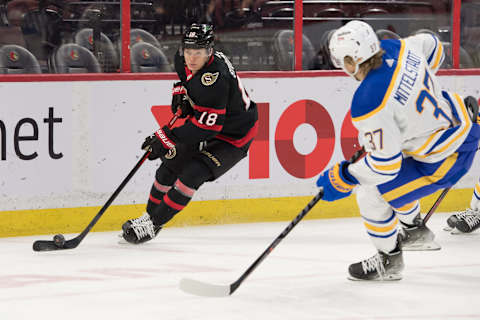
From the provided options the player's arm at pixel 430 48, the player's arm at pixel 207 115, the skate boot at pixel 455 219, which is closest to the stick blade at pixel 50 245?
the player's arm at pixel 207 115

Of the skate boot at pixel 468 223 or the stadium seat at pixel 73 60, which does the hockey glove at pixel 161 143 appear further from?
the skate boot at pixel 468 223

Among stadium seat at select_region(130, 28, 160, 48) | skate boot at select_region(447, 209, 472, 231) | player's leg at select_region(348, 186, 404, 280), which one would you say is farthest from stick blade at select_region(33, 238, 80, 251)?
skate boot at select_region(447, 209, 472, 231)

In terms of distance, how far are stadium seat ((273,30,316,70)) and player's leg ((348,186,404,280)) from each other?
75.6 inches

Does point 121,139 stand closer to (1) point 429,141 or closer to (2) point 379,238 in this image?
(2) point 379,238

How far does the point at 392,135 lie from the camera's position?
12.2ft

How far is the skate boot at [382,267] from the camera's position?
4.14 meters

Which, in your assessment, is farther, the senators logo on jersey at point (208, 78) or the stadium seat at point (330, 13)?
the stadium seat at point (330, 13)

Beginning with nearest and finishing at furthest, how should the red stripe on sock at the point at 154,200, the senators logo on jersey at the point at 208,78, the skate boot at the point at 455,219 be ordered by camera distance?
the senators logo on jersey at the point at 208,78 < the red stripe on sock at the point at 154,200 < the skate boot at the point at 455,219

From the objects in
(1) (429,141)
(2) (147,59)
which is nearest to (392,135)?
(1) (429,141)

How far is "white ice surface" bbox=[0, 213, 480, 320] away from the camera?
12.0ft

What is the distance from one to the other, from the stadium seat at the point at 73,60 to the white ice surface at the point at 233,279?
931 mm

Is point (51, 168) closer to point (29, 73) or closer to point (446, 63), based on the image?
point (29, 73)

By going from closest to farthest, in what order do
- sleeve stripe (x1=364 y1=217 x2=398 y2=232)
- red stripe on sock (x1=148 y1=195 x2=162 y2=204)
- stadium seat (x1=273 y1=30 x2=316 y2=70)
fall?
sleeve stripe (x1=364 y1=217 x2=398 y2=232)
red stripe on sock (x1=148 y1=195 x2=162 y2=204)
stadium seat (x1=273 y1=30 x2=316 y2=70)

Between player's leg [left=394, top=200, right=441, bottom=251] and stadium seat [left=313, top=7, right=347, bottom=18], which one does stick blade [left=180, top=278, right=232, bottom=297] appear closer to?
player's leg [left=394, top=200, right=441, bottom=251]
